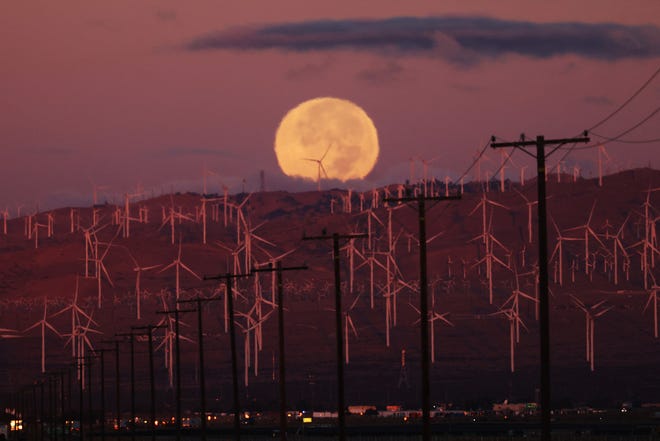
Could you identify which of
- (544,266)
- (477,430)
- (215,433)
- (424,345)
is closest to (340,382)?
(424,345)

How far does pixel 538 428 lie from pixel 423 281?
9242cm

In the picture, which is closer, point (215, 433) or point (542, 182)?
point (542, 182)

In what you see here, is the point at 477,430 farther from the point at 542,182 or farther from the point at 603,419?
the point at 542,182

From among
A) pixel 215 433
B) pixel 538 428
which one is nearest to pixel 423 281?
pixel 538 428

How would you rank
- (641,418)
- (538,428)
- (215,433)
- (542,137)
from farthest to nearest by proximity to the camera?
(641,418) → (215,433) → (538,428) → (542,137)

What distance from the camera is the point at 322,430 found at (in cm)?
17388

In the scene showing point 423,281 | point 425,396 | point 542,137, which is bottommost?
point 425,396

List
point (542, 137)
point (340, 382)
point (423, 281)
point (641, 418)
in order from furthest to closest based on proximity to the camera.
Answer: point (641, 418) < point (340, 382) < point (423, 281) < point (542, 137)

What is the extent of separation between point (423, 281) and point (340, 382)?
11732mm

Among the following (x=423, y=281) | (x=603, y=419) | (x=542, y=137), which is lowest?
(x=603, y=419)

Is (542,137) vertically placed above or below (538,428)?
above

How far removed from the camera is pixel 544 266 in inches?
2243

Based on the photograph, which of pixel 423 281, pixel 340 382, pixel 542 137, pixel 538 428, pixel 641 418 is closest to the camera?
pixel 542 137

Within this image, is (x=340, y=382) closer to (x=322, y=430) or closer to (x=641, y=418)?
(x=322, y=430)
